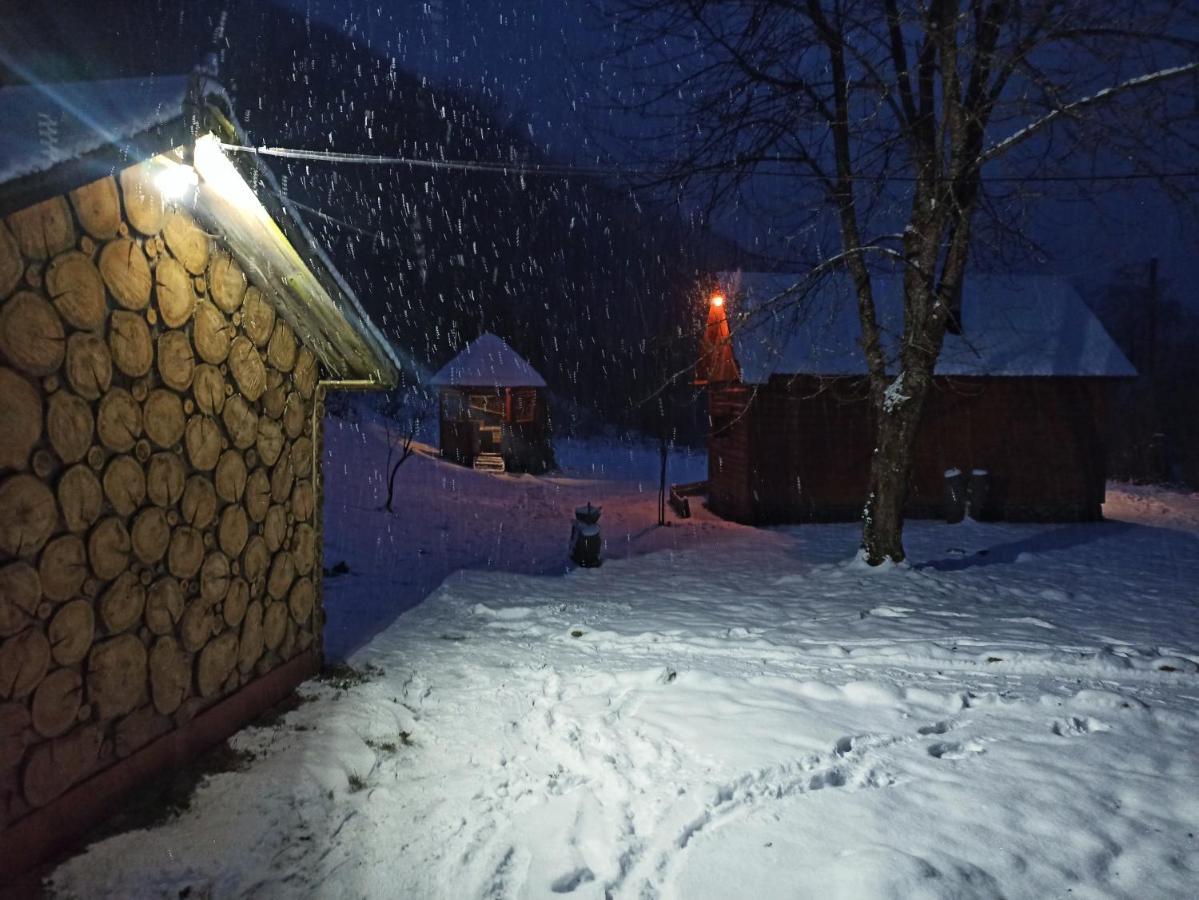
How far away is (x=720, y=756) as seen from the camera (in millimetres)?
4172

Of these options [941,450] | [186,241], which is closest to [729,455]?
[941,450]

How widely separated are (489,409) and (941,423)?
Result: 14.7 meters

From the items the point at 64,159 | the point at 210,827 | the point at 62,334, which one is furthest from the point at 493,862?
the point at 64,159

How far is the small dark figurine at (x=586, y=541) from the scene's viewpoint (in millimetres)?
10961

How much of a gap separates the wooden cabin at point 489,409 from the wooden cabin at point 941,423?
32.7 ft

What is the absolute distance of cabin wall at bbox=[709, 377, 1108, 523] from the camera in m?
16.1

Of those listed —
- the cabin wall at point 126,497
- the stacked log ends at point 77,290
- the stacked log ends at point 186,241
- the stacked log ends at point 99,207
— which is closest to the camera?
the cabin wall at point 126,497

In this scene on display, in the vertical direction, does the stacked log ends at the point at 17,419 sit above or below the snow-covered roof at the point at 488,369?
below

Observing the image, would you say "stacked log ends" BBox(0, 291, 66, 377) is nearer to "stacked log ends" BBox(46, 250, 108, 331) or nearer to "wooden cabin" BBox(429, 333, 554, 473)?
"stacked log ends" BBox(46, 250, 108, 331)

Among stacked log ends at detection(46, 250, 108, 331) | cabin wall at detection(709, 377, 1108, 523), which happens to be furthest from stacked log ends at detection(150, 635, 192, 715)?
cabin wall at detection(709, 377, 1108, 523)

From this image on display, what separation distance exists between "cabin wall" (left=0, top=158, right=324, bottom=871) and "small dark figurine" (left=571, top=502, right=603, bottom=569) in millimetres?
6268

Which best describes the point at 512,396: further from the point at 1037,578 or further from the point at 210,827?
the point at 210,827

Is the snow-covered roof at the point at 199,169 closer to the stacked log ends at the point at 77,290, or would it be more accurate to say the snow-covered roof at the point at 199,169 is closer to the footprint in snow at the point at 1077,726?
the stacked log ends at the point at 77,290

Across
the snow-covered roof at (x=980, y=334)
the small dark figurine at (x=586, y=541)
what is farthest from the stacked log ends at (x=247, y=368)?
the snow-covered roof at (x=980, y=334)
